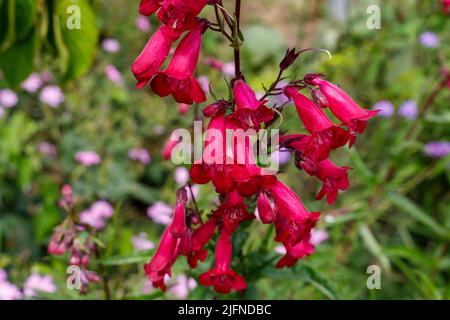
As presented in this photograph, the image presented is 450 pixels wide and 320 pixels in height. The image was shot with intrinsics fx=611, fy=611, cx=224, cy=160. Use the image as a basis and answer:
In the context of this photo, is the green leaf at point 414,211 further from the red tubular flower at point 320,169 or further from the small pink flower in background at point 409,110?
the red tubular flower at point 320,169

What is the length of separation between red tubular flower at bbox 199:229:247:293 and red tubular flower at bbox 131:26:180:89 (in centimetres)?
45

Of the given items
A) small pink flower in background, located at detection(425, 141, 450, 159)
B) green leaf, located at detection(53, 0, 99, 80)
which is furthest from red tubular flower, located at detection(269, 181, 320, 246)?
small pink flower in background, located at detection(425, 141, 450, 159)

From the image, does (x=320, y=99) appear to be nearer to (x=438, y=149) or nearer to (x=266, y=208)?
(x=266, y=208)

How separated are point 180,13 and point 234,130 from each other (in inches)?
10.8

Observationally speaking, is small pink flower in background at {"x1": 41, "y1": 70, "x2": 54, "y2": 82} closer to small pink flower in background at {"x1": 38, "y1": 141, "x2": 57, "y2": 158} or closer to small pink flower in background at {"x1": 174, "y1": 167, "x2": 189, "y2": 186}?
small pink flower in background at {"x1": 38, "y1": 141, "x2": 57, "y2": 158}

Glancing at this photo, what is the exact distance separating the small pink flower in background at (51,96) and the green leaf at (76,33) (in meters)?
1.17

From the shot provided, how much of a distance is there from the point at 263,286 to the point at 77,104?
174 cm

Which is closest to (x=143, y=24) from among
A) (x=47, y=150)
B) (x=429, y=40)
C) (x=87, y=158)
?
(x=47, y=150)

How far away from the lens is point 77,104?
3490 millimetres

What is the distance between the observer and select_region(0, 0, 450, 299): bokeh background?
2195mm

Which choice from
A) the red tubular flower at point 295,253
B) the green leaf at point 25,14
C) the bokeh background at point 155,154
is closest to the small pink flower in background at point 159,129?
the bokeh background at point 155,154

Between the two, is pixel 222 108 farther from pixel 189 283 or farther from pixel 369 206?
pixel 369 206

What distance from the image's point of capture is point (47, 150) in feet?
10.9

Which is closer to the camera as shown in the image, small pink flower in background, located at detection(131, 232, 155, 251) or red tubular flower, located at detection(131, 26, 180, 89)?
red tubular flower, located at detection(131, 26, 180, 89)
